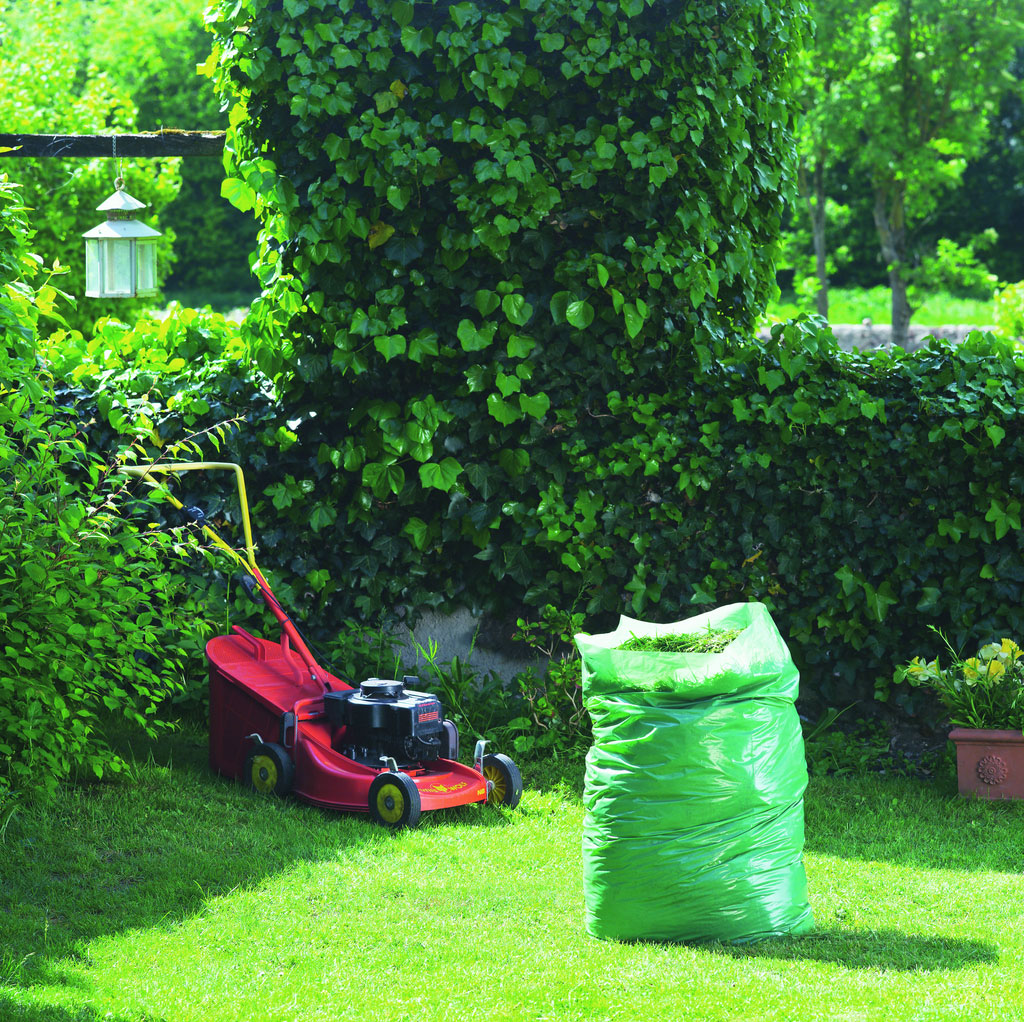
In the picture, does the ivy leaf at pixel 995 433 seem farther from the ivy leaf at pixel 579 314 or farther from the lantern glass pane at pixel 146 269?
the lantern glass pane at pixel 146 269

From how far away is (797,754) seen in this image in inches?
142

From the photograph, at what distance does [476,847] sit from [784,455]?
2.33 meters

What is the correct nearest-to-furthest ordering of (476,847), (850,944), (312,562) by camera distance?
(850,944) → (476,847) → (312,562)

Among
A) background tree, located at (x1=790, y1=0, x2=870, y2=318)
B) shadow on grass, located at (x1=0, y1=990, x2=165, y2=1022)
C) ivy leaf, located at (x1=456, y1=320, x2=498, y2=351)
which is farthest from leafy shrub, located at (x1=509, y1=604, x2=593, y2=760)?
background tree, located at (x1=790, y1=0, x2=870, y2=318)

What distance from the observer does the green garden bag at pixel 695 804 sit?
3383mm

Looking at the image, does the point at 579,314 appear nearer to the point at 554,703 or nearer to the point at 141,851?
the point at 554,703

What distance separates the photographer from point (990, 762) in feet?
16.0

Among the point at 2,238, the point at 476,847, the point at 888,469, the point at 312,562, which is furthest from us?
the point at 312,562

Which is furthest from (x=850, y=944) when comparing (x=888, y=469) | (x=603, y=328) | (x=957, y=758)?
(x=603, y=328)

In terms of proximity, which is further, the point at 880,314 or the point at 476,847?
the point at 880,314

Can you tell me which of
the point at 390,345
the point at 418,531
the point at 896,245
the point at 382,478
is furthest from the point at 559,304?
the point at 896,245

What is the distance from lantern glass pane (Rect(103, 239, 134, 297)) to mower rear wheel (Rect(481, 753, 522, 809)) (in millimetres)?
3141

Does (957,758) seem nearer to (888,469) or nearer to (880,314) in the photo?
(888,469)

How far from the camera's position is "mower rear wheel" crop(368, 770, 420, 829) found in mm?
4375
